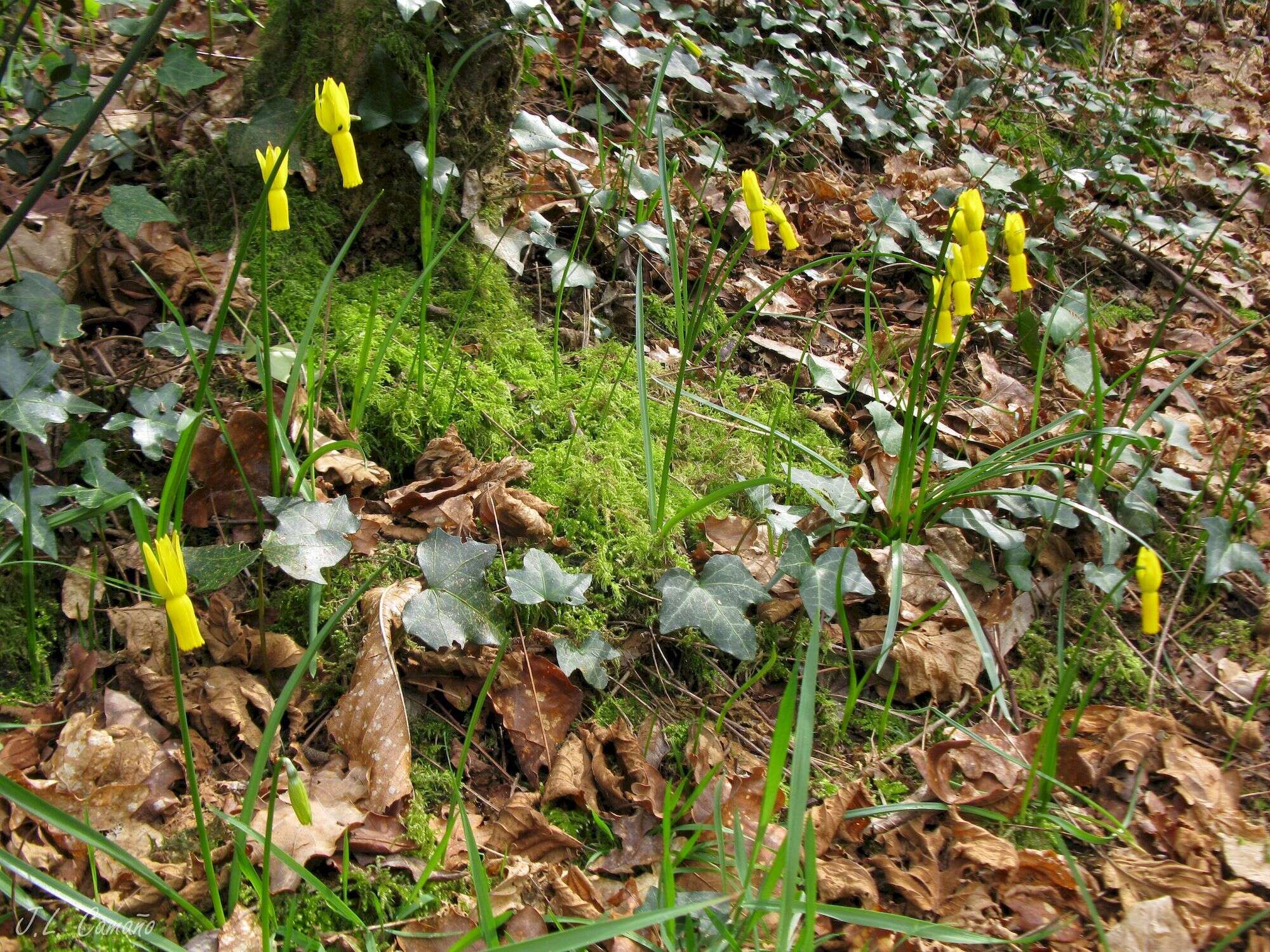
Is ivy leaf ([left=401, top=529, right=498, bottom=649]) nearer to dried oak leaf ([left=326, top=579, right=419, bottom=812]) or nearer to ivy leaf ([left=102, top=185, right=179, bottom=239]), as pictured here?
dried oak leaf ([left=326, top=579, right=419, bottom=812])

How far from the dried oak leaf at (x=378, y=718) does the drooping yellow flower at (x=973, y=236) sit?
1374mm

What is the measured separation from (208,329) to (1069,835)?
6.84 feet

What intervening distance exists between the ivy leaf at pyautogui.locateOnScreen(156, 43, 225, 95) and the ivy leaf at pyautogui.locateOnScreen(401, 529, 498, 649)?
4.12 ft

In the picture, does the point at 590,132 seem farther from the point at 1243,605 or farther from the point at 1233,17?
the point at 1233,17

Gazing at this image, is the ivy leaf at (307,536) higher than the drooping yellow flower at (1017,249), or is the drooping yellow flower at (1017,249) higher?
the drooping yellow flower at (1017,249)

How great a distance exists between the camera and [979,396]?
2.81m

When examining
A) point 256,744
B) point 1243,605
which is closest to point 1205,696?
point 1243,605

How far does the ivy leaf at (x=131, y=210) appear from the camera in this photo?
1.82 metres

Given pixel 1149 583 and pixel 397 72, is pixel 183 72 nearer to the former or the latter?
pixel 397 72

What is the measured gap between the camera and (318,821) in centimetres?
141

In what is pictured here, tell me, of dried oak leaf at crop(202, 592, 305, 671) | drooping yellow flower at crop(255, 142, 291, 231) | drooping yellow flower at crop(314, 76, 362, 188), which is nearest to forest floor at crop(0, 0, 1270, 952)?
dried oak leaf at crop(202, 592, 305, 671)

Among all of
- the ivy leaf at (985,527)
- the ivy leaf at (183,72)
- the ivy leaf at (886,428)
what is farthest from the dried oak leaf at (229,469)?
the ivy leaf at (985,527)

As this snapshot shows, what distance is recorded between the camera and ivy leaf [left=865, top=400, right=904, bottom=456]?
86.6 inches

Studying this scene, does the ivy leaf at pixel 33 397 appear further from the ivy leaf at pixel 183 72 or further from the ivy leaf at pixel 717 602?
the ivy leaf at pixel 717 602
